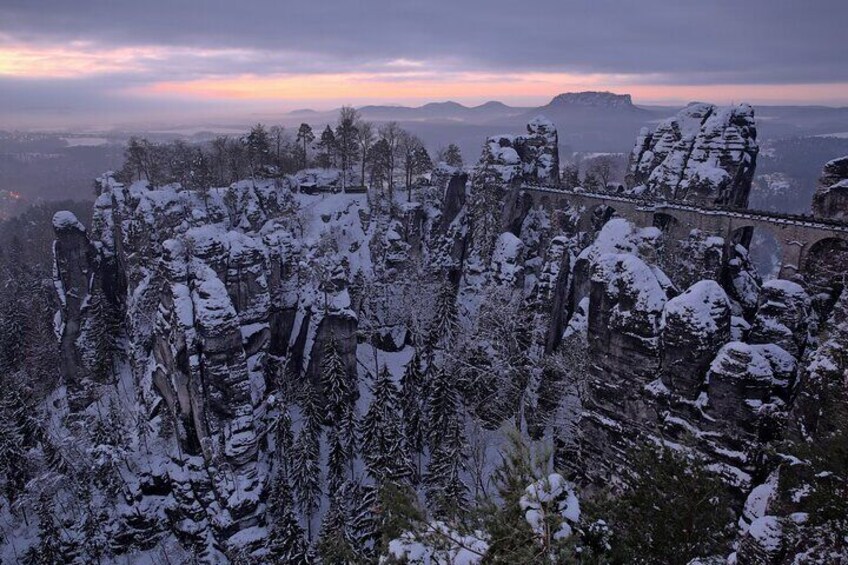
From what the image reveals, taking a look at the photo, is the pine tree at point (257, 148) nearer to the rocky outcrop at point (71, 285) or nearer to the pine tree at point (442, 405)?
the rocky outcrop at point (71, 285)

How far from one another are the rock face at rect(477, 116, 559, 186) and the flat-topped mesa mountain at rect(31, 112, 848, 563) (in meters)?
0.30

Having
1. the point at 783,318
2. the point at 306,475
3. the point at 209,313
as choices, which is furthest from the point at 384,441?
the point at 783,318

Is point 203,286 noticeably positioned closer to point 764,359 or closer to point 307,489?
point 307,489

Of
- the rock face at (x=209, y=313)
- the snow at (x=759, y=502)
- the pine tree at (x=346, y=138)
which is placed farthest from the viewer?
the pine tree at (x=346, y=138)

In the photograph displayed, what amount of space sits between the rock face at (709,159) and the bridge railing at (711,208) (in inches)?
108

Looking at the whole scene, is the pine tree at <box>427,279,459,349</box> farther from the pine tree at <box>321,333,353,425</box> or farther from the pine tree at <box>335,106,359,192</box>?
the pine tree at <box>335,106,359,192</box>

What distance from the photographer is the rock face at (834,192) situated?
42.5 meters

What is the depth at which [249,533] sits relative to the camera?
39.7 m

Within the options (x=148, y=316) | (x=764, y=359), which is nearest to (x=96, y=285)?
(x=148, y=316)

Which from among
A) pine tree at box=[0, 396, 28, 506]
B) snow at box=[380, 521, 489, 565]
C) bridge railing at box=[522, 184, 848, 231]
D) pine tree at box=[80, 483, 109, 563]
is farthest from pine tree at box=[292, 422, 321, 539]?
bridge railing at box=[522, 184, 848, 231]

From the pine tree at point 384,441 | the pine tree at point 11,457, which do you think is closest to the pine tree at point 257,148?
the pine tree at point 11,457

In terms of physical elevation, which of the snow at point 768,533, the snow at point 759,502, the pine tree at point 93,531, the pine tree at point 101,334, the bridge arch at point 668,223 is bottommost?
the pine tree at point 93,531

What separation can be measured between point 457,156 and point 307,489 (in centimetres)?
5783

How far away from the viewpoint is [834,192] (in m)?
43.2
